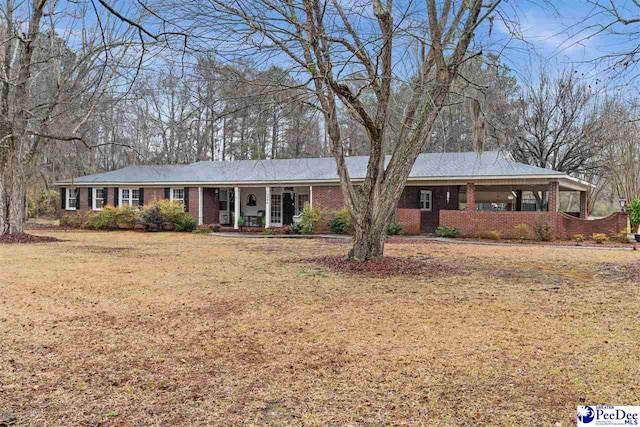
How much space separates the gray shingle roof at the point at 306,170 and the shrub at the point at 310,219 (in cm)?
179

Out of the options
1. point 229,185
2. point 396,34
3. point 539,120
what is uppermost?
point 539,120

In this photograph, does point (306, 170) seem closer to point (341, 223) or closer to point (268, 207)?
point (268, 207)

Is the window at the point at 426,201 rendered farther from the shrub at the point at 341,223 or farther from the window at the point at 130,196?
the window at the point at 130,196

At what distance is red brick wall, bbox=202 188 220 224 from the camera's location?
977 inches

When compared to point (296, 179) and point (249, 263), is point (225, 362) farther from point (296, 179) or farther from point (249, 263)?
point (296, 179)

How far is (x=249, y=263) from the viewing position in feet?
Result: 36.6

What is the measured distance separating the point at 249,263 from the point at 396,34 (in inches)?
235

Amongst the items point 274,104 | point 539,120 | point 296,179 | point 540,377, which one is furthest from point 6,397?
point 539,120

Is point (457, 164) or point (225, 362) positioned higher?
point (457, 164)

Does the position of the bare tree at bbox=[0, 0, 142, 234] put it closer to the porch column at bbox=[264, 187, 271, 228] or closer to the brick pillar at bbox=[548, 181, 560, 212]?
the porch column at bbox=[264, 187, 271, 228]

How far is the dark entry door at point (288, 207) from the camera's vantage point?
24875 mm

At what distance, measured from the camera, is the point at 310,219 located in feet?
67.4

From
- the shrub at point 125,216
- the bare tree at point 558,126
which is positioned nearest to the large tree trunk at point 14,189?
the shrub at point 125,216

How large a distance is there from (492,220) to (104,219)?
707 inches
